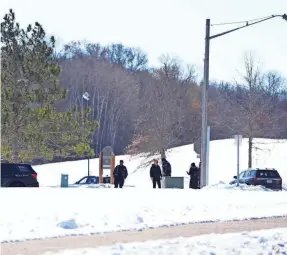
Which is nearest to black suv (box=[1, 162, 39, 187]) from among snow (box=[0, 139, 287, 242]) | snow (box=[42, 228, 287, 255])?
snow (box=[0, 139, 287, 242])

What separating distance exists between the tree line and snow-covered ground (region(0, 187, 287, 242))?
16952mm

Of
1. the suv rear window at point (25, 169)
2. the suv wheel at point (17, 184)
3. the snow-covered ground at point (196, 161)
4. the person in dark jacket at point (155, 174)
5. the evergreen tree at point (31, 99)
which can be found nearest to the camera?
the suv wheel at point (17, 184)

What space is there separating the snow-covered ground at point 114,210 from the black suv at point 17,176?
7.35 metres

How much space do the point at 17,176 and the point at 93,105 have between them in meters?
66.1

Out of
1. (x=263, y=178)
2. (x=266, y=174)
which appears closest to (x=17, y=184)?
(x=263, y=178)

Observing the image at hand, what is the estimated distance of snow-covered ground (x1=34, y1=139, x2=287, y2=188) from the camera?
185ft

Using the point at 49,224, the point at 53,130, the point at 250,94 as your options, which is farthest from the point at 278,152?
the point at 49,224

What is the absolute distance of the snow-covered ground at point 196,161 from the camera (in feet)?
185

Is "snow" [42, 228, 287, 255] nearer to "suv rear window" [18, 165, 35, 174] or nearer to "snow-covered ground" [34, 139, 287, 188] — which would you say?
"suv rear window" [18, 165, 35, 174]

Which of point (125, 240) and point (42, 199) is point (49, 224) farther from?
point (42, 199)

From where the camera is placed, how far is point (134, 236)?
1155cm

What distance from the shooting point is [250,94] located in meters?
48.7

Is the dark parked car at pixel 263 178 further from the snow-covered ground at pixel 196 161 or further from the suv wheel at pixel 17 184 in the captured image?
the snow-covered ground at pixel 196 161

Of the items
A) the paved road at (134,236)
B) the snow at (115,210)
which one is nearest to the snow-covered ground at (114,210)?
the snow at (115,210)
